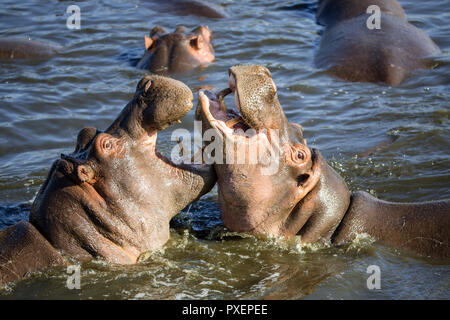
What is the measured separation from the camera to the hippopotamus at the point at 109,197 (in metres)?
5.09

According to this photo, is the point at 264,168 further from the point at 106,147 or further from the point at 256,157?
the point at 106,147

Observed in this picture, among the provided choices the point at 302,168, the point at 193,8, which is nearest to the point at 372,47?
the point at 193,8

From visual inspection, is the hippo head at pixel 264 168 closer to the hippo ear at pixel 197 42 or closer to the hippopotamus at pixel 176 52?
the hippopotamus at pixel 176 52

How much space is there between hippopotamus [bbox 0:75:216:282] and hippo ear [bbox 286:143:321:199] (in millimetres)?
875

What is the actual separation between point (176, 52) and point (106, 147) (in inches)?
250

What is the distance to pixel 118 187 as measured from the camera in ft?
16.8

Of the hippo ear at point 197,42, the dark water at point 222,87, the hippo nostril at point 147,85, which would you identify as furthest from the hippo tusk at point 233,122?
the hippo ear at point 197,42

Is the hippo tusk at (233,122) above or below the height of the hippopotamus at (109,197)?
above

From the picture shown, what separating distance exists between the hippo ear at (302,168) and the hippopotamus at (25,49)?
7.35 meters

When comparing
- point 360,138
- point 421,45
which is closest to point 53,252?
point 360,138

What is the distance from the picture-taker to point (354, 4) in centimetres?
1152

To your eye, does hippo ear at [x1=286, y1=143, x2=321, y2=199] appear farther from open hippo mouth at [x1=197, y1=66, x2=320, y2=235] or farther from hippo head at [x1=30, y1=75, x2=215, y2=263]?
hippo head at [x1=30, y1=75, x2=215, y2=263]

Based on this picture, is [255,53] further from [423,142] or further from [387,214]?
[387,214]

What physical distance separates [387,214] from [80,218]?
2414 mm
